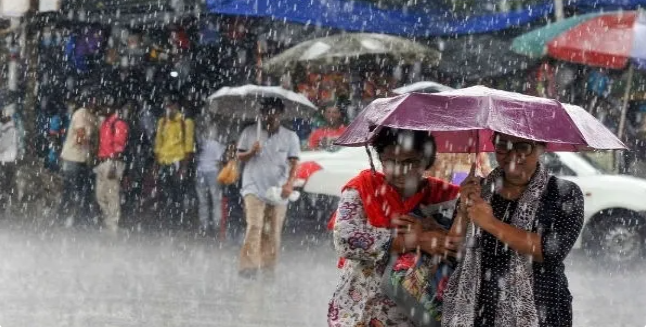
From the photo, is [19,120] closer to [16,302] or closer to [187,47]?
[187,47]

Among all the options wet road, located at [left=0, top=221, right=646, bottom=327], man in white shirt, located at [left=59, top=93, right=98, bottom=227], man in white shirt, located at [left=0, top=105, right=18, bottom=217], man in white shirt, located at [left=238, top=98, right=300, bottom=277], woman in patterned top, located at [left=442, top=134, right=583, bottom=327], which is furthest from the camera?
man in white shirt, located at [left=0, top=105, right=18, bottom=217]

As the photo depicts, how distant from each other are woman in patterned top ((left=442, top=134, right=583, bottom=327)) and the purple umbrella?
123 mm

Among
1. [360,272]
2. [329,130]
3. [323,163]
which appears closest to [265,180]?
[323,163]

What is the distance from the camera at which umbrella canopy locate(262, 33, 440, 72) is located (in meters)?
17.5

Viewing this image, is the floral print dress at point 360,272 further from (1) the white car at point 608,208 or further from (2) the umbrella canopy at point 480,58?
(2) the umbrella canopy at point 480,58

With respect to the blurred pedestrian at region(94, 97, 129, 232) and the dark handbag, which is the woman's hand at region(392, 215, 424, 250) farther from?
the blurred pedestrian at region(94, 97, 129, 232)

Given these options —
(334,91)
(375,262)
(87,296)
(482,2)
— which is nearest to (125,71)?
(334,91)

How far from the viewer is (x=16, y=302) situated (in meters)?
9.42

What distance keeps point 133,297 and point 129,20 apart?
10300 mm

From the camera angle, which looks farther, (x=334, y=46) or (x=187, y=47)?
(x=187, y=47)

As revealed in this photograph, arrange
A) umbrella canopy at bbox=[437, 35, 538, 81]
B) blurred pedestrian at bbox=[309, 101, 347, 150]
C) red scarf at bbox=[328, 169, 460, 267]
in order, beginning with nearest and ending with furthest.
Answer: red scarf at bbox=[328, 169, 460, 267] < blurred pedestrian at bbox=[309, 101, 347, 150] < umbrella canopy at bbox=[437, 35, 538, 81]

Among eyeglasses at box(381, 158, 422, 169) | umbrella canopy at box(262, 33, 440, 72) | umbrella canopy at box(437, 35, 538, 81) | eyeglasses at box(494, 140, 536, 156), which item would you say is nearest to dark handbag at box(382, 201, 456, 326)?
eyeglasses at box(381, 158, 422, 169)

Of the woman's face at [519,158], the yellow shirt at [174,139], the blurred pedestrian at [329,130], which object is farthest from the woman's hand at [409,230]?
the yellow shirt at [174,139]

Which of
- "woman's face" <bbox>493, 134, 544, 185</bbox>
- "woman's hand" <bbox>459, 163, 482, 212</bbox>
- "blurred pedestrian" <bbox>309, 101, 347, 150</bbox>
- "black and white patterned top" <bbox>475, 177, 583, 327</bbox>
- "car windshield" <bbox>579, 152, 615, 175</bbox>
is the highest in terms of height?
"woman's face" <bbox>493, 134, 544, 185</bbox>
